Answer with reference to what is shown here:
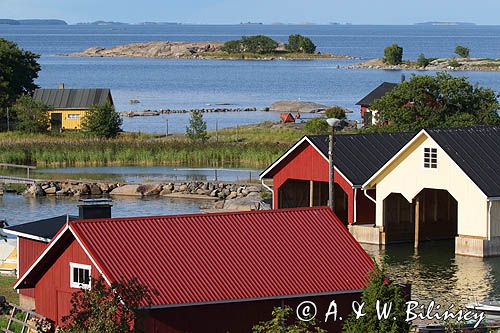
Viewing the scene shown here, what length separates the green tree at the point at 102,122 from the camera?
67.8m

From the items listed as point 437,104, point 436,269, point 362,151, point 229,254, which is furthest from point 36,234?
point 437,104

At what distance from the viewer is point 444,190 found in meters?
40.0

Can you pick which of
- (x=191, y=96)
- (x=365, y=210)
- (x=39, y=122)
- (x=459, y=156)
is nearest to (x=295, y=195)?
(x=365, y=210)

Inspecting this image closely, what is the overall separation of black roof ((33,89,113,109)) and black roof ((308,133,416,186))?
34224 mm

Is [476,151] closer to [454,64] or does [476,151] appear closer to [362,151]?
[362,151]

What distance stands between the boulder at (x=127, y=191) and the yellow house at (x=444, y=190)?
638 inches

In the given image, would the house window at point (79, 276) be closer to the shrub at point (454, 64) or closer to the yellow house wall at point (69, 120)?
the yellow house wall at point (69, 120)

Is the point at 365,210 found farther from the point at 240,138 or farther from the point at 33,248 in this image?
the point at 240,138

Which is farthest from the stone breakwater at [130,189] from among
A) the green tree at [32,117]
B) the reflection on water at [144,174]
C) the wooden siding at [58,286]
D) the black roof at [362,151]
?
the wooden siding at [58,286]

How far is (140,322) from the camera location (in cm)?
2006

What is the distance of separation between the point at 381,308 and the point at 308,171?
71.5 feet

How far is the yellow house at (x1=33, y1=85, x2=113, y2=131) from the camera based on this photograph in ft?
242

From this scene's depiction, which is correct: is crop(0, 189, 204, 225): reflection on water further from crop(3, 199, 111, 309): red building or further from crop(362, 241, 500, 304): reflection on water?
crop(3, 199, 111, 309): red building

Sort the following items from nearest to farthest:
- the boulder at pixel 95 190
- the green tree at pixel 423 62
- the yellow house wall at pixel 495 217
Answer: the yellow house wall at pixel 495 217 < the boulder at pixel 95 190 < the green tree at pixel 423 62
